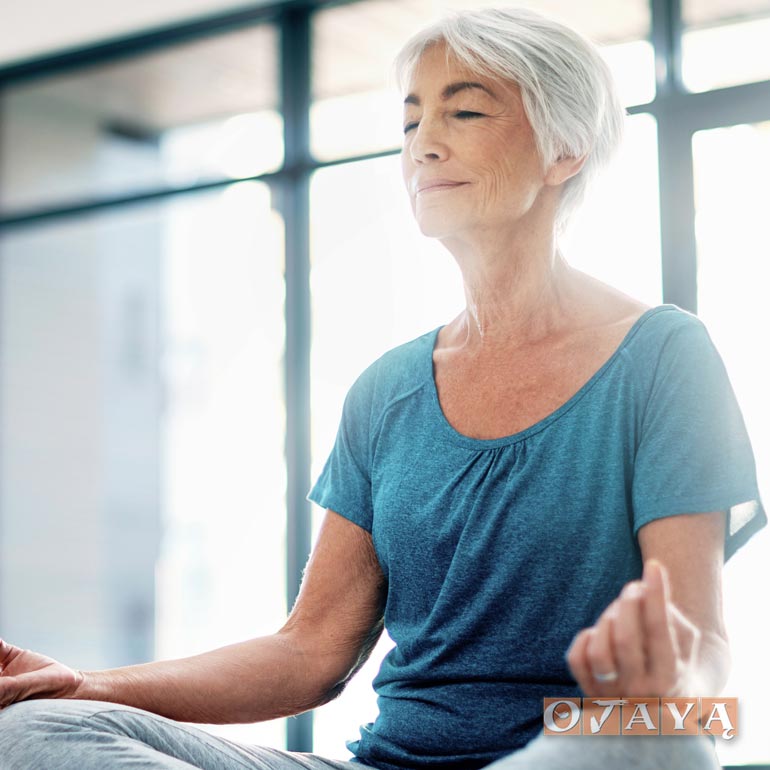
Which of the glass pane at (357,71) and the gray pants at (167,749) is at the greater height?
the glass pane at (357,71)

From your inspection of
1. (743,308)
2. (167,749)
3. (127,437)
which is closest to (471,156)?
(167,749)

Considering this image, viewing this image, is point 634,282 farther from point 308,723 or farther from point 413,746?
point 413,746

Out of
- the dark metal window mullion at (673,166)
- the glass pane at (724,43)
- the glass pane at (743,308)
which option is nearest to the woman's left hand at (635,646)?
the glass pane at (743,308)

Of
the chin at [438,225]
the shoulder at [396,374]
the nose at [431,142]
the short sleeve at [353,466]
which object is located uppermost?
the nose at [431,142]

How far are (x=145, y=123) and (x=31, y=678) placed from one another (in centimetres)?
375

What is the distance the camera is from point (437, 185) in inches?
55.0

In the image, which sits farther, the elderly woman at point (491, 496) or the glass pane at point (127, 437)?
the glass pane at point (127, 437)

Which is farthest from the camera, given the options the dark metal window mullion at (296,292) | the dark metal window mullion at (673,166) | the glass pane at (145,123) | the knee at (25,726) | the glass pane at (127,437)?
the glass pane at (127,437)

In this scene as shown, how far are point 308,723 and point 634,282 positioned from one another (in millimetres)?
1643

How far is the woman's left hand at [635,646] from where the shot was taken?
801mm

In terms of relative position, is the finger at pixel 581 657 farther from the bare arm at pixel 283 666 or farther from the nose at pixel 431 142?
the nose at pixel 431 142

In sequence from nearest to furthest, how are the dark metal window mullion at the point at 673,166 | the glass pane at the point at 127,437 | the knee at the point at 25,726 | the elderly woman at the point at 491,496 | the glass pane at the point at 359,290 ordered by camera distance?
the knee at the point at 25,726 → the elderly woman at the point at 491,496 → the dark metal window mullion at the point at 673,166 → the glass pane at the point at 359,290 → the glass pane at the point at 127,437

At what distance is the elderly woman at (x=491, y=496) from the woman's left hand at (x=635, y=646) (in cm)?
2

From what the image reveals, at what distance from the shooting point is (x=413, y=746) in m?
1.22
